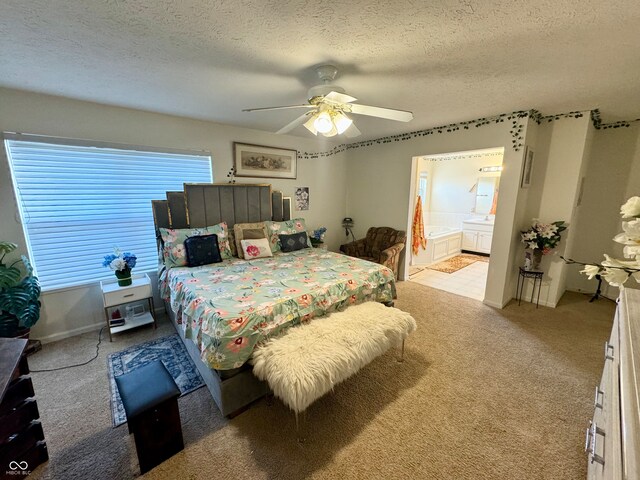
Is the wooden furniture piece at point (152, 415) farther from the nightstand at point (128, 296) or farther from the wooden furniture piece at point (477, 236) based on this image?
the wooden furniture piece at point (477, 236)

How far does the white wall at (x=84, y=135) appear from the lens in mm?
2408

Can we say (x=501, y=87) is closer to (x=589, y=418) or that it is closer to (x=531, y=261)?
(x=531, y=261)

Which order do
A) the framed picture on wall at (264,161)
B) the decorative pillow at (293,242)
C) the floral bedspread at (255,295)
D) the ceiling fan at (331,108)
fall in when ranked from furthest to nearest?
the framed picture on wall at (264,161)
the decorative pillow at (293,242)
the ceiling fan at (331,108)
the floral bedspread at (255,295)

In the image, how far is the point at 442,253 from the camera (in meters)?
5.86

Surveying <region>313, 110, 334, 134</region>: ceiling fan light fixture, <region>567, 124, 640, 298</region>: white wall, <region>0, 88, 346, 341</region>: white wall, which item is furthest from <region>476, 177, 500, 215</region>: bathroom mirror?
<region>313, 110, 334, 134</region>: ceiling fan light fixture

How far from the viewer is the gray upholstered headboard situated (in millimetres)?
3256

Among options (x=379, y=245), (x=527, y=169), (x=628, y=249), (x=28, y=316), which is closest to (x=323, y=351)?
(x=628, y=249)

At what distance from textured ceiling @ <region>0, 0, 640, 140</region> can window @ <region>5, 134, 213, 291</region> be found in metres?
0.57

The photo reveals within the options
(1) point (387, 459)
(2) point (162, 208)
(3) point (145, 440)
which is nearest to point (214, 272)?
(2) point (162, 208)

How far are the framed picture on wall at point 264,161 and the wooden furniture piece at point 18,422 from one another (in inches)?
115

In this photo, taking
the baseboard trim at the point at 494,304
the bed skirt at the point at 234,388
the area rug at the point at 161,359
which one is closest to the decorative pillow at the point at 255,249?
the area rug at the point at 161,359

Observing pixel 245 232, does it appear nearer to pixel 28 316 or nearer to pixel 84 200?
pixel 84 200

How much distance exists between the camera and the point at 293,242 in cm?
369

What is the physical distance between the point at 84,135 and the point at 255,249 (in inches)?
82.7
